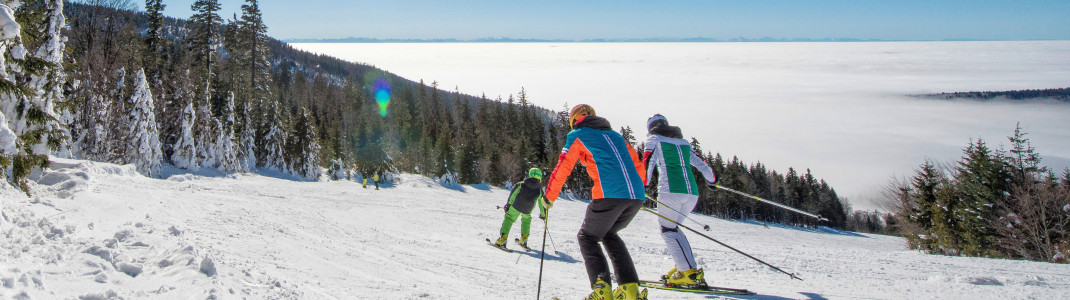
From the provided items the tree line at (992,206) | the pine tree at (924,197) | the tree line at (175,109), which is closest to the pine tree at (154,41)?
the tree line at (175,109)

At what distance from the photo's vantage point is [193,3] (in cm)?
3019

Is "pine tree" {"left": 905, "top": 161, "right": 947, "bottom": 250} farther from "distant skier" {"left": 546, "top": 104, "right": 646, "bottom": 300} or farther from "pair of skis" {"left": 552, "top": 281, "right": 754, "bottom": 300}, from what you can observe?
"distant skier" {"left": 546, "top": 104, "right": 646, "bottom": 300}

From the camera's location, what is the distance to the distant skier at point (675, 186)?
5.53 meters

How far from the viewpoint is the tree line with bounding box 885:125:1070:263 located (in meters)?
21.7

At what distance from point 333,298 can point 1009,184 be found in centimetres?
3629

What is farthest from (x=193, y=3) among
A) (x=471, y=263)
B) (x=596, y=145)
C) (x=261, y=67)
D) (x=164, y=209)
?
(x=596, y=145)

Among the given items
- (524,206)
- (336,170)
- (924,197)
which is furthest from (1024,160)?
(336,170)

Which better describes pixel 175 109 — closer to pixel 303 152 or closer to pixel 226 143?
pixel 226 143

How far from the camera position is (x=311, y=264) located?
5.94m

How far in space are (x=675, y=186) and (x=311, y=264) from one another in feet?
14.4

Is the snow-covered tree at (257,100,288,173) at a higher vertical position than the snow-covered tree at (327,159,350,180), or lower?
higher

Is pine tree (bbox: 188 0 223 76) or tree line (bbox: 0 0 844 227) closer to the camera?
tree line (bbox: 0 0 844 227)

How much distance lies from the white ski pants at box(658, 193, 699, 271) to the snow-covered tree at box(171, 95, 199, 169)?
88.3ft

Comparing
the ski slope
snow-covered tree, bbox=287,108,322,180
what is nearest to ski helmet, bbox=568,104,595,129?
the ski slope
